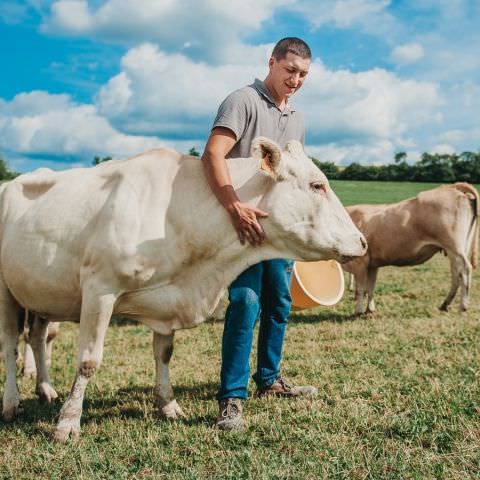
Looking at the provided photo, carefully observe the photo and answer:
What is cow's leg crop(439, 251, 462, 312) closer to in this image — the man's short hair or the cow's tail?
the cow's tail

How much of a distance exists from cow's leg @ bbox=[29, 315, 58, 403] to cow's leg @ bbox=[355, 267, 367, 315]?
6.25 metres

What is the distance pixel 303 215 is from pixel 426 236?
7.65 meters

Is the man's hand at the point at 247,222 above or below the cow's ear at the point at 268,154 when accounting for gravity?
below

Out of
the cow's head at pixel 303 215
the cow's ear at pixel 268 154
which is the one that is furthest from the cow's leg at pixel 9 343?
the cow's ear at pixel 268 154

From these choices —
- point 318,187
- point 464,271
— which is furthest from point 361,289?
point 318,187

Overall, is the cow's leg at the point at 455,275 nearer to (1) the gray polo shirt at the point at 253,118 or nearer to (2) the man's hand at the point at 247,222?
(1) the gray polo shirt at the point at 253,118

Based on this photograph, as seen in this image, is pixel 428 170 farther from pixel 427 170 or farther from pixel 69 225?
pixel 69 225

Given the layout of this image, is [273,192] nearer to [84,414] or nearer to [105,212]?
[105,212]

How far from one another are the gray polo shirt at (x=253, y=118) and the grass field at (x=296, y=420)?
211 cm

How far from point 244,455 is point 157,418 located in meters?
1.21

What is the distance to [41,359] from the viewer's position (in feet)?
18.4

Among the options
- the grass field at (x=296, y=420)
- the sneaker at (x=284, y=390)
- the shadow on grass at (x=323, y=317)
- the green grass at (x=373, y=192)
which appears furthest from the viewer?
the green grass at (x=373, y=192)

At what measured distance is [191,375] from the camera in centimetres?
634

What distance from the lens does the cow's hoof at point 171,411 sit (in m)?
4.75
